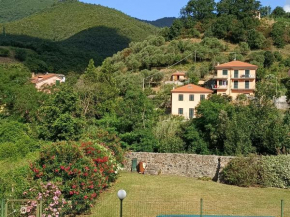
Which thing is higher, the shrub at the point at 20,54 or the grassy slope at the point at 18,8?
the grassy slope at the point at 18,8

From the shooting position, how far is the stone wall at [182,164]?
99.5 feet

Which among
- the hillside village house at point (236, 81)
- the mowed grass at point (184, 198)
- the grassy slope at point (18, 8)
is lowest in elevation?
the mowed grass at point (184, 198)

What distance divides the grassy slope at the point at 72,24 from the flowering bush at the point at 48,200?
9534 centimetres

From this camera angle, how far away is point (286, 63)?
213ft

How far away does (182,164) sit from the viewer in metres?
31.6

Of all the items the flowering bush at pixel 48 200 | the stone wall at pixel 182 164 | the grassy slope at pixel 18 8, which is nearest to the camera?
the flowering bush at pixel 48 200

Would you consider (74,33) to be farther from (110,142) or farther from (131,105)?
(110,142)

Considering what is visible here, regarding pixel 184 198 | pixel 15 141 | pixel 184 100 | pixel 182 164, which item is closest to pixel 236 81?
pixel 184 100

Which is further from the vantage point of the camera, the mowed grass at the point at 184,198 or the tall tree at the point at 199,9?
the tall tree at the point at 199,9

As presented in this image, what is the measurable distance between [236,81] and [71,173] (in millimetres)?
35254

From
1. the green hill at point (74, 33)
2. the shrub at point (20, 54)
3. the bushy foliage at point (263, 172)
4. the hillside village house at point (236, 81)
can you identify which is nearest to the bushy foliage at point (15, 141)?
the bushy foliage at point (263, 172)

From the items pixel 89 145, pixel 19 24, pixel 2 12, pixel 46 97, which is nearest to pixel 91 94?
pixel 46 97

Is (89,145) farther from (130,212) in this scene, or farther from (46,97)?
(46,97)

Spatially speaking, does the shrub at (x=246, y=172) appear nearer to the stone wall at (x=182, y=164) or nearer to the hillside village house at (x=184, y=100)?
the stone wall at (x=182, y=164)
